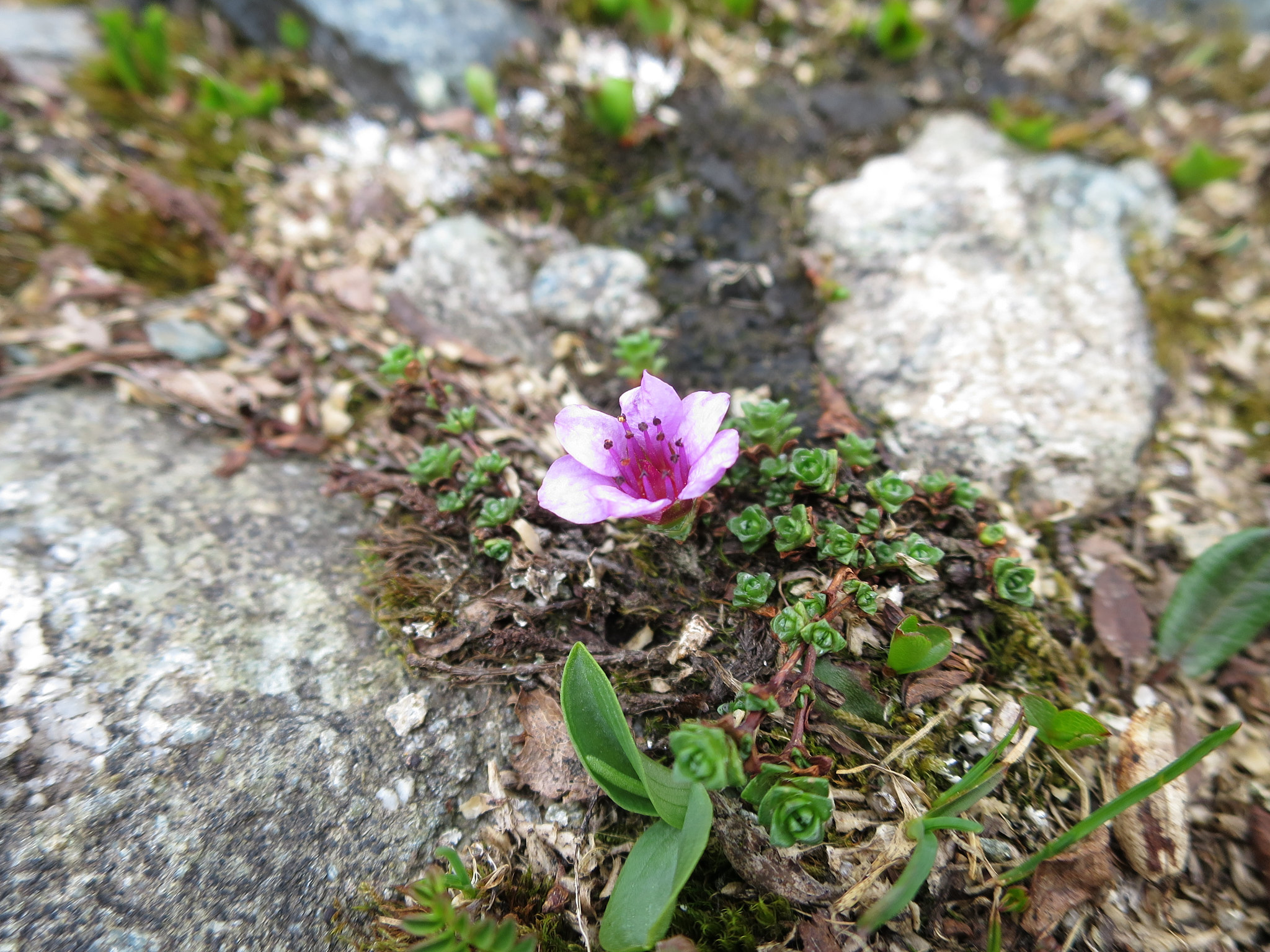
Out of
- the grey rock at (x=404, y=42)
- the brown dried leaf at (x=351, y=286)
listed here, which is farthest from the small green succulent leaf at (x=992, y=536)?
the grey rock at (x=404, y=42)

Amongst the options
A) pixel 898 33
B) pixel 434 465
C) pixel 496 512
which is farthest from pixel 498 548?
pixel 898 33

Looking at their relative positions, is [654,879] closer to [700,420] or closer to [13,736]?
[700,420]

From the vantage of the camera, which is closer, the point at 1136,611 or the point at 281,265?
the point at 1136,611

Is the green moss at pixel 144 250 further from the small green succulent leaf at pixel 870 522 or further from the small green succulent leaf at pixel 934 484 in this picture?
the small green succulent leaf at pixel 934 484

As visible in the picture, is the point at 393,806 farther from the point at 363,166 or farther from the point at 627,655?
the point at 363,166

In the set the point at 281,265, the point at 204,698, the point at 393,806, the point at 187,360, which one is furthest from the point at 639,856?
the point at 281,265
